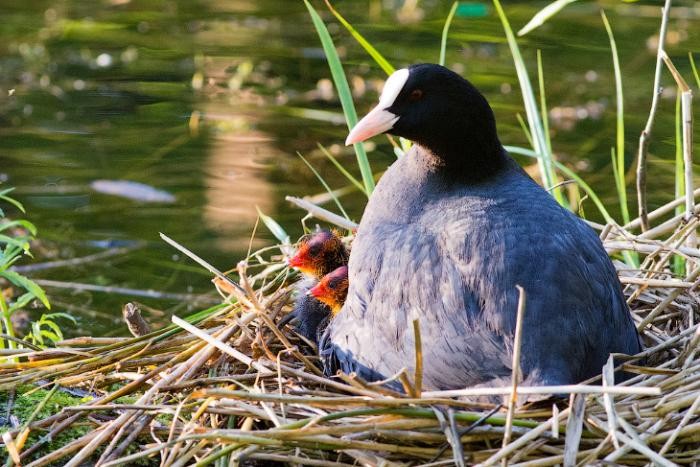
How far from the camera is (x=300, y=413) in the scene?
10.2ft

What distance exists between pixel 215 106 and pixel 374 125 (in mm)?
5616

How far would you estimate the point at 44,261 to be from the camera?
6664 millimetres

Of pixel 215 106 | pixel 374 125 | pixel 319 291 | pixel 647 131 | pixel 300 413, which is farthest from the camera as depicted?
pixel 215 106

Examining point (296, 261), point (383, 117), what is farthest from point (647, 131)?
point (296, 261)

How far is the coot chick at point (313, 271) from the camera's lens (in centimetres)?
385

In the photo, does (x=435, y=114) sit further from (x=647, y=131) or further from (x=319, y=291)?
(x=647, y=131)

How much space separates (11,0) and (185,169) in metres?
4.49

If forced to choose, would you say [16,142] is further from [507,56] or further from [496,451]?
[496,451]

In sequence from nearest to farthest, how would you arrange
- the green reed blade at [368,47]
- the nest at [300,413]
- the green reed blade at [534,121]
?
the nest at [300,413], the green reed blade at [368,47], the green reed blade at [534,121]

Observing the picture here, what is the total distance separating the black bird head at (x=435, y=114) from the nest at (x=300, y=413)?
0.67m

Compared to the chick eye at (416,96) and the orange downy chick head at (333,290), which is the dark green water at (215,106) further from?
the chick eye at (416,96)

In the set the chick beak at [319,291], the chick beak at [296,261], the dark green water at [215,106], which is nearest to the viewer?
the chick beak at [319,291]

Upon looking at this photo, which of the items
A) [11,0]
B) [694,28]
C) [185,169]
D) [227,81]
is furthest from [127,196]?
[694,28]

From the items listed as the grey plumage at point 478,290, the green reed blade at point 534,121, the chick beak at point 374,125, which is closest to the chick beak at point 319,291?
the grey plumage at point 478,290
